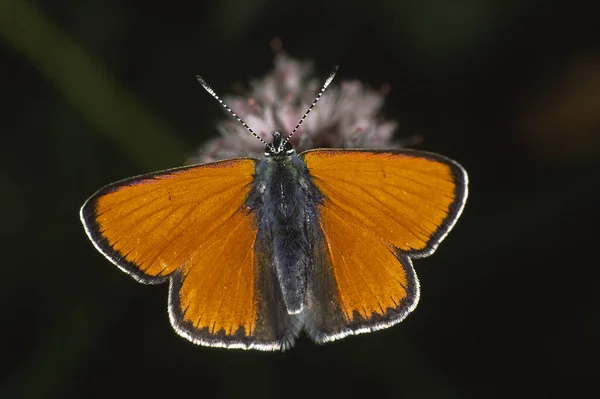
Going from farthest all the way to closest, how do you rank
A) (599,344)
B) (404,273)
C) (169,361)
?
(169,361) < (599,344) < (404,273)

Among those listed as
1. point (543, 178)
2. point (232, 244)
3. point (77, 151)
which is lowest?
point (232, 244)

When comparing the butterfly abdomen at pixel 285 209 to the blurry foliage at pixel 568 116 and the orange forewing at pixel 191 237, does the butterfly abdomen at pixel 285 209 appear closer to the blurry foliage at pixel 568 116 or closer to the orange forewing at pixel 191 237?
the orange forewing at pixel 191 237

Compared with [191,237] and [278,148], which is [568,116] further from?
[191,237]

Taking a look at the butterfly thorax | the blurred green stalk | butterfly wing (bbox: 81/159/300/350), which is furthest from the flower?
butterfly wing (bbox: 81/159/300/350)

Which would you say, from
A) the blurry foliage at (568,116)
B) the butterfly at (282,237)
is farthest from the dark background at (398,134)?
the butterfly at (282,237)

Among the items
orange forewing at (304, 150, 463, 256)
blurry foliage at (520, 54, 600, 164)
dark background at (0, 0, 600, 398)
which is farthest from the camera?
blurry foliage at (520, 54, 600, 164)

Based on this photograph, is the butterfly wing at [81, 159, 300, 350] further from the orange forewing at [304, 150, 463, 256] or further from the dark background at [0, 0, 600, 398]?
the dark background at [0, 0, 600, 398]

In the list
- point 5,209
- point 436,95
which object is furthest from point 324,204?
point 5,209

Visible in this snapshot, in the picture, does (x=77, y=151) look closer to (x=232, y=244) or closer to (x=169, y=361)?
(x=169, y=361)
